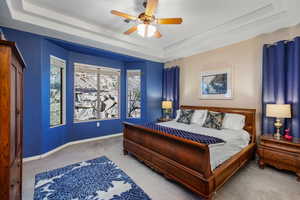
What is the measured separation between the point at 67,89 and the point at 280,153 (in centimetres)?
497

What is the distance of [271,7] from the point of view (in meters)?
2.46

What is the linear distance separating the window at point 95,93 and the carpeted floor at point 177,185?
1.44m

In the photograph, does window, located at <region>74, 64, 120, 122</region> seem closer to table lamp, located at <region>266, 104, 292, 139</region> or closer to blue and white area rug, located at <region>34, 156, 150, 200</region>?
blue and white area rug, located at <region>34, 156, 150, 200</region>

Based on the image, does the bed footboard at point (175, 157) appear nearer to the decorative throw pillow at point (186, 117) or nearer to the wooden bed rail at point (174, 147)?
the wooden bed rail at point (174, 147)

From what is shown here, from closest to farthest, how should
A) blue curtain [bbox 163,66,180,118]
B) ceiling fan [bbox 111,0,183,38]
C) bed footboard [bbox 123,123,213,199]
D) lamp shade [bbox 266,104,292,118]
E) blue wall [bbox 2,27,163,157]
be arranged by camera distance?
bed footboard [bbox 123,123,213,199]
ceiling fan [bbox 111,0,183,38]
lamp shade [bbox 266,104,292,118]
blue wall [bbox 2,27,163,157]
blue curtain [bbox 163,66,180,118]

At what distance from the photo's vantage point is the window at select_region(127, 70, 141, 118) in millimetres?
5160

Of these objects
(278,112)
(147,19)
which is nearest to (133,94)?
(147,19)

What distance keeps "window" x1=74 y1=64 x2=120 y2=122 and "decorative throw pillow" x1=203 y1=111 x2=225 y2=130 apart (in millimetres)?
3087

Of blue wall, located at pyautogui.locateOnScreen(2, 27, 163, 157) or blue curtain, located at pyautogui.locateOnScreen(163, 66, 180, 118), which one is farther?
blue curtain, located at pyautogui.locateOnScreen(163, 66, 180, 118)

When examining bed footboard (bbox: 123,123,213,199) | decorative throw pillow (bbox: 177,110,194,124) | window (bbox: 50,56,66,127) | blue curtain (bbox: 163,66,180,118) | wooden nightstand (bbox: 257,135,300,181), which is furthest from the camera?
blue curtain (bbox: 163,66,180,118)

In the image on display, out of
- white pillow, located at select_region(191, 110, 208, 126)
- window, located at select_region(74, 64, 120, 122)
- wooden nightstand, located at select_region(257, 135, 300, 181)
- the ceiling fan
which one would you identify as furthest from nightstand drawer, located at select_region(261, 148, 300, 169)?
window, located at select_region(74, 64, 120, 122)

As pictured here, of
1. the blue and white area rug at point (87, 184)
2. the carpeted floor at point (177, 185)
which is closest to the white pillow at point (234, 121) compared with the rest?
the carpeted floor at point (177, 185)

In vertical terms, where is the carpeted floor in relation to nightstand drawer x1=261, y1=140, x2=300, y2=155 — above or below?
below

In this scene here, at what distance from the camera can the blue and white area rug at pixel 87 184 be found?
1909mm
